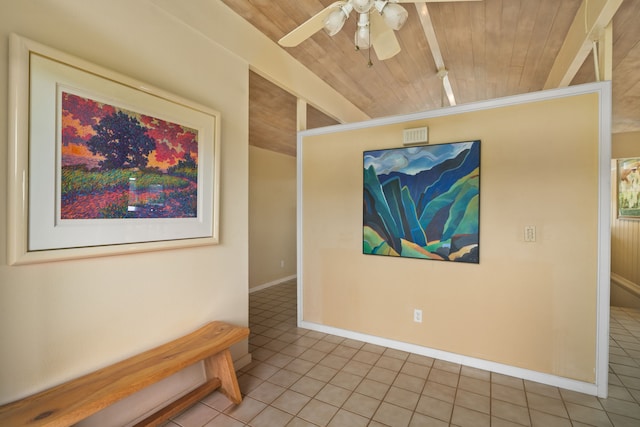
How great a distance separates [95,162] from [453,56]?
132 inches

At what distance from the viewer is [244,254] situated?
2.52 meters

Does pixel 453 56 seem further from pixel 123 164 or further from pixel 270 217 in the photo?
pixel 270 217

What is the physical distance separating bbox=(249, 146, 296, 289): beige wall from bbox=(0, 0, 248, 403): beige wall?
2.17m

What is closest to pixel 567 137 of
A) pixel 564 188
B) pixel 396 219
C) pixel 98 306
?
pixel 564 188

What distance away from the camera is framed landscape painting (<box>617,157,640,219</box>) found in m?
4.23

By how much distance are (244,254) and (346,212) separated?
3.77ft

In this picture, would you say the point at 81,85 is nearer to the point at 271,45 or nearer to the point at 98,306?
the point at 98,306

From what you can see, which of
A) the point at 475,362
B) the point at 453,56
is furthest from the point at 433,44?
the point at 475,362

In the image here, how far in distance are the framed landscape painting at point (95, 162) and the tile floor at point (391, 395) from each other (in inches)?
47.9

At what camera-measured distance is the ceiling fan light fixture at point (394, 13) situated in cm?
163

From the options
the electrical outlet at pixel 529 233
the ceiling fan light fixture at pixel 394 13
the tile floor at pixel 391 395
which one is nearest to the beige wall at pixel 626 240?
the tile floor at pixel 391 395

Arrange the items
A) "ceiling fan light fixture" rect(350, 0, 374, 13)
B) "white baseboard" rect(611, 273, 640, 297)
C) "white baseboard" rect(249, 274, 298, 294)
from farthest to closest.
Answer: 1. "white baseboard" rect(249, 274, 298, 294)
2. "white baseboard" rect(611, 273, 640, 297)
3. "ceiling fan light fixture" rect(350, 0, 374, 13)

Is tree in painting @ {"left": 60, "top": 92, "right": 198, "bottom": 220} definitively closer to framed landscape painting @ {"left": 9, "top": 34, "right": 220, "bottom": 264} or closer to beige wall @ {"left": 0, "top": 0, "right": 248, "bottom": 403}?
framed landscape painting @ {"left": 9, "top": 34, "right": 220, "bottom": 264}

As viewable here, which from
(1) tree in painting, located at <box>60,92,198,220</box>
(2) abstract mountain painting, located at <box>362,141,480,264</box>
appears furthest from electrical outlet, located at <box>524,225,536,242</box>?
(1) tree in painting, located at <box>60,92,198,220</box>
